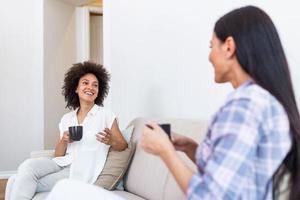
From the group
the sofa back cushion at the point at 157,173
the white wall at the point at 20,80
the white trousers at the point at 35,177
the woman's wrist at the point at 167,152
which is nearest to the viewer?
the woman's wrist at the point at 167,152

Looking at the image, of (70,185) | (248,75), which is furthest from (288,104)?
(70,185)

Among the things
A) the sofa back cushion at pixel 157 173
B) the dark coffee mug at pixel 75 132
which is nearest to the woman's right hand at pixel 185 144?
the sofa back cushion at pixel 157 173

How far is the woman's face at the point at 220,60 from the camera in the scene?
3.63 ft

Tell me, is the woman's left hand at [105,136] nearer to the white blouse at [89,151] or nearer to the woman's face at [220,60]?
the white blouse at [89,151]

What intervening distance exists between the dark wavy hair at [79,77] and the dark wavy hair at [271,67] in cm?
177

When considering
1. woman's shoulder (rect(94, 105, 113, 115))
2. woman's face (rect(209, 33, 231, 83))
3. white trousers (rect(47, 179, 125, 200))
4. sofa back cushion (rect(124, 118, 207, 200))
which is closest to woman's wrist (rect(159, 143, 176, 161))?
woman's face (rect(209, 33, 231, 83))

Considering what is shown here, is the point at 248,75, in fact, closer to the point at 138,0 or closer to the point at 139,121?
the point at 139,121

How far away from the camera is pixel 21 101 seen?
4574 mm

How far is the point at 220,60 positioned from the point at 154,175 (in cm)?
114

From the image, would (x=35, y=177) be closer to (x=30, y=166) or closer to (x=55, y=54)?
(x=30, y=166)

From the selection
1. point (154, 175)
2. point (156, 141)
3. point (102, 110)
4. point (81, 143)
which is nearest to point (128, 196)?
point (154, 175)

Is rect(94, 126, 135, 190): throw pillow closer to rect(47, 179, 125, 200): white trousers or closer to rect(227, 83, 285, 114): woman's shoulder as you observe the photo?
rect(47, 179, 125, 200): white trousers

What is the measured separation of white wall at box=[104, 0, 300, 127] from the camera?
6.86ft

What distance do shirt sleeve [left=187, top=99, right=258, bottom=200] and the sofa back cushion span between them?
86 cm
